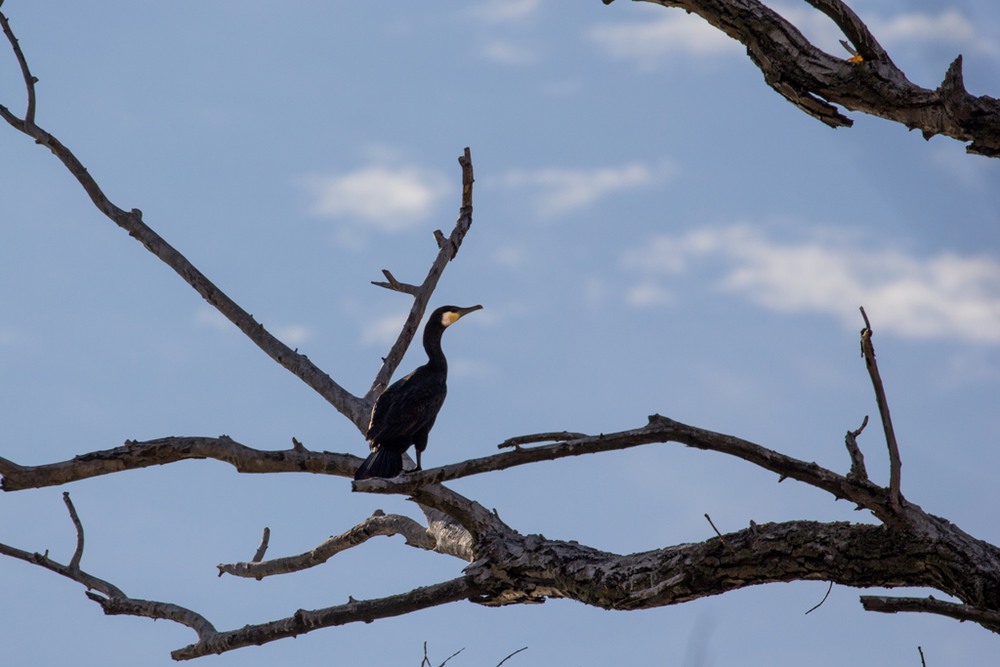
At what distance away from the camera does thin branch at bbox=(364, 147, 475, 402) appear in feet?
22.5

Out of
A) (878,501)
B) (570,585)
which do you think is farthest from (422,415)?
(878,501)

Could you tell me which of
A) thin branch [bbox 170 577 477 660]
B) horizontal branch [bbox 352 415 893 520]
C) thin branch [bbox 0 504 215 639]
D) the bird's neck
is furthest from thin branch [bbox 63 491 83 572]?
the bird's neck

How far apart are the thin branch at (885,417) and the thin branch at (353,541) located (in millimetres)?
2908

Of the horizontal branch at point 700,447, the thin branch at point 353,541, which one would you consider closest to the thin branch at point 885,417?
the horizontal branch at point 700,447

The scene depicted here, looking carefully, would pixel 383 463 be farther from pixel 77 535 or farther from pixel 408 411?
pixel 77 535

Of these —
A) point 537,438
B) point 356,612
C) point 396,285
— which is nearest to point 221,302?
point 396,285

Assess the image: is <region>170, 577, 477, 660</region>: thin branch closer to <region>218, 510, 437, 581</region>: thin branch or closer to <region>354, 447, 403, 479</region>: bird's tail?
<region>354, 447, 403, 479</region>: bird's tail

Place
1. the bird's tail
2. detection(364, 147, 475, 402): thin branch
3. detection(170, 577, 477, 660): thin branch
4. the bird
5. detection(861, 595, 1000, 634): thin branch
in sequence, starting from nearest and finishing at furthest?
detection(861, 595, 1000, 634): thin branch
detection(170, 577, 477, 660): thin branch
the bird's tail
the bird
detection(364, 147, 475, 402): thin branch

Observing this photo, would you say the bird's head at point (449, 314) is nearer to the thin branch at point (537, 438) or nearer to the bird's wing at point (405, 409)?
the bird's wing at point (405, 409)

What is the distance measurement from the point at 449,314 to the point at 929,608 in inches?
196

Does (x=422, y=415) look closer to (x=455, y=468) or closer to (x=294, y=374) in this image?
(x=294, y=374)

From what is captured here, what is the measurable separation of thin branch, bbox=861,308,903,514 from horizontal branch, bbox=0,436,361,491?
2.52 metres

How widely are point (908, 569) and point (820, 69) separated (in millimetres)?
2044

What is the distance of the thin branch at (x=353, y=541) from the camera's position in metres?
6.00
